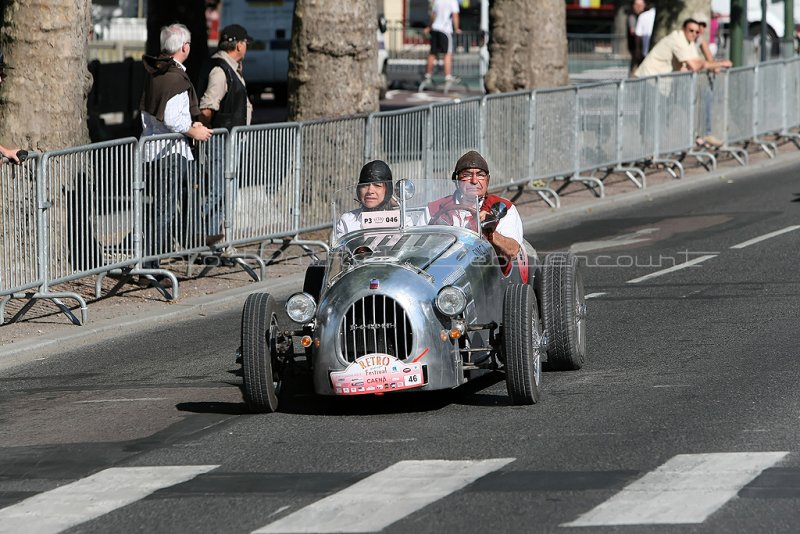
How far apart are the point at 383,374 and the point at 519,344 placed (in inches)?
30.1

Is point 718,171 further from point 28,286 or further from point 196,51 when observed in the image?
point 28,286

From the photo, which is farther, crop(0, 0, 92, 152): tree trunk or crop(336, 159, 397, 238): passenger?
crop(0, 0, 92, 152): tree trunk

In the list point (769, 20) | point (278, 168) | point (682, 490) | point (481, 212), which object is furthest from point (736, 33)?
point (682, 490)

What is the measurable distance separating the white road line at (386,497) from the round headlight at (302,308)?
4.51ft

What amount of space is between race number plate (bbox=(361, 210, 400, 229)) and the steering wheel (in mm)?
210

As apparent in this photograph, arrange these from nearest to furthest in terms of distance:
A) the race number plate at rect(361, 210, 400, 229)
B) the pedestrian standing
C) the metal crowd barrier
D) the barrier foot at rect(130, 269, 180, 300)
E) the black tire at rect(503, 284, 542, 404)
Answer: the black tire at rect(503, 284, 542, 404) < the race number plate at rect(361, 210, 400, 229) < the metal crowd barrier < the barrier foot at rect(130, 269, 180, 300) < the pedestrian standing

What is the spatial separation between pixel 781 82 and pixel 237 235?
13990mm

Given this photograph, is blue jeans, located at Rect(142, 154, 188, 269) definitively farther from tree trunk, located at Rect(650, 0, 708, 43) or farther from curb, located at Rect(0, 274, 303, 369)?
tree trunk, located at Rect(650, 0, 708, 43)

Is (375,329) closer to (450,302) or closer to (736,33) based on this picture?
(450,302)

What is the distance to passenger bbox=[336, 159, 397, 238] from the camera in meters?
9.70

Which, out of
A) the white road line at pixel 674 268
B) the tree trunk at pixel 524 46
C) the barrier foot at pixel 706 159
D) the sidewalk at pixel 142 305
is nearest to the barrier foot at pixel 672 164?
the barrier foot at pixel 706 159

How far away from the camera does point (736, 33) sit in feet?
94.8

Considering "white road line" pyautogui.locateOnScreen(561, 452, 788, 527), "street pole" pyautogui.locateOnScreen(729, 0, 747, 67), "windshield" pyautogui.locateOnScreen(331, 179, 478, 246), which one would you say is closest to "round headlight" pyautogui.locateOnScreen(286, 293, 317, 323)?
"windshield" pyautogui.locateOnScreen(331, 179, 478, 246)

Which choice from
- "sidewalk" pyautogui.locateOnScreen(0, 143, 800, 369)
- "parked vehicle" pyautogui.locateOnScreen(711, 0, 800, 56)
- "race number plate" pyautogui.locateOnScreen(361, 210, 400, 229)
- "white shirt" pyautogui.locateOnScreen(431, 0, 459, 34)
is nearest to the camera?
"race number plate" pyautogui.locateOnScreen(361, 210, 400, 229)
